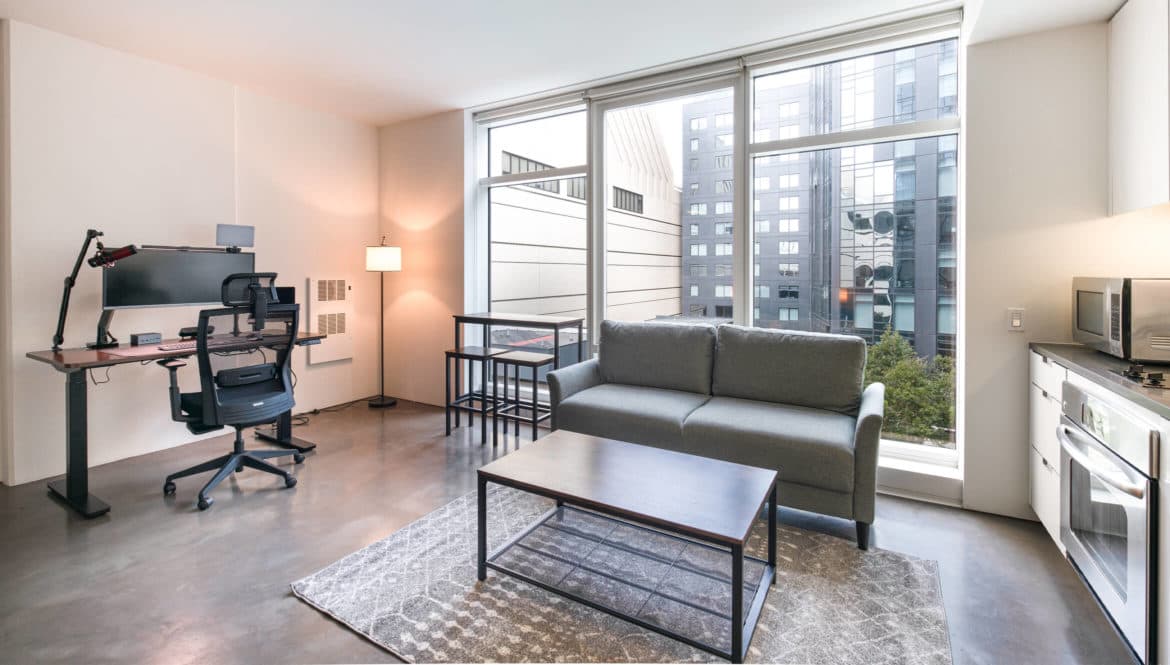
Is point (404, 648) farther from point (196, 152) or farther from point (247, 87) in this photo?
point (247, 87)

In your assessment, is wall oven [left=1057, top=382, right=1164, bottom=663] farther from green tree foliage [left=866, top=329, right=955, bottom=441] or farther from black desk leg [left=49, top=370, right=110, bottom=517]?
black desk leg [left=49, top=370, right=110, bottom=517]

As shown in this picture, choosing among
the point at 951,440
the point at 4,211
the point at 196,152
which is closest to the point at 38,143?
the point at 4,211

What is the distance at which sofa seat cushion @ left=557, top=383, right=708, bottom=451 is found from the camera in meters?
3.04

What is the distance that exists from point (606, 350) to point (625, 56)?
2062mm

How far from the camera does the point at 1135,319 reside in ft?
6.98

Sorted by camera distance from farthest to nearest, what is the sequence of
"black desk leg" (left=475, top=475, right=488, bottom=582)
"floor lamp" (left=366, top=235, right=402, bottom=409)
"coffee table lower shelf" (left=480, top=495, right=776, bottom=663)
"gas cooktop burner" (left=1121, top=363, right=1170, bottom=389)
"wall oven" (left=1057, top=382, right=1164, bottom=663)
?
"floor lamp" (left=366, top=235, right=402, bottom=409)
"black desk leg" (left=475, top=475, right=488, bottom=582)
"coffee table lower shelf" (left=480, top=495, right=776, bottom=663)
"gas cooktop burner" (left=1121, top=363, right=1170, bottom=389)
"wall oven" (left=1057, top=382, right=1164, bottom=663)

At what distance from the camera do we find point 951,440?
331cm

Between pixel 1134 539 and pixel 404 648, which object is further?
pixel 404 648

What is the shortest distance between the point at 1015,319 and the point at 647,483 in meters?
2.22

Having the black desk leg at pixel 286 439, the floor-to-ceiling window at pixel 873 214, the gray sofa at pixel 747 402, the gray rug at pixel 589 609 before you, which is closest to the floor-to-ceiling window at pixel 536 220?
the gray sofa at pixel 747 402

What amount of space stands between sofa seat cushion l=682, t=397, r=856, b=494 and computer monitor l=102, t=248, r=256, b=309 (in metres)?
3.24

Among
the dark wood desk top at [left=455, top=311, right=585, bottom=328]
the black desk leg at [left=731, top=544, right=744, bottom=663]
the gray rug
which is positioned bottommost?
the gray rug

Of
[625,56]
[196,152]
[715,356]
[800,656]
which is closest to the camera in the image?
[800,656]

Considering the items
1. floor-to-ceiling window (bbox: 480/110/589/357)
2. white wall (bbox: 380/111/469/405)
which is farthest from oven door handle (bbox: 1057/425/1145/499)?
white wall (bbox: 380/111/469/405)
